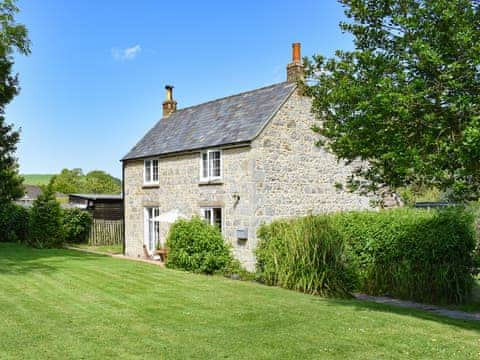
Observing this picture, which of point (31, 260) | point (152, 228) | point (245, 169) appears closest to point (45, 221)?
point (31, 260)

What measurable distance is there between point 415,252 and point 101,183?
244ft

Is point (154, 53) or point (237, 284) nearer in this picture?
point (237, 284)

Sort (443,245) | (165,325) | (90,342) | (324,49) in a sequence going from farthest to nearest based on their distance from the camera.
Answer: (443,245) → (324,49) → (165,325) → (90,342)

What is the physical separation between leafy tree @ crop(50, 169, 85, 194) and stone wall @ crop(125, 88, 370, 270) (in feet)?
187

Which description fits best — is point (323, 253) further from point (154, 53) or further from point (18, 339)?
point (154, 53)

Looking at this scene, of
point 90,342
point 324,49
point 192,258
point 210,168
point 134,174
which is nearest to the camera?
point 90,342

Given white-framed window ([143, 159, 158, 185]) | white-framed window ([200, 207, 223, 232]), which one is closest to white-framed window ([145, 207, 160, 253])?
white-framed window ([143, 159, 158, 185])

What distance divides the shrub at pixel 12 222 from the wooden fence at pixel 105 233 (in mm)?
4554

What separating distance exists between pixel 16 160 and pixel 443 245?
22.5 metres

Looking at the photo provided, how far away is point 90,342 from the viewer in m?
7.20

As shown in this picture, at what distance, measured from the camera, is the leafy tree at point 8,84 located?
1898 centimetres

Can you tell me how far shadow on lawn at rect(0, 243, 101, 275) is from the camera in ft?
51.0

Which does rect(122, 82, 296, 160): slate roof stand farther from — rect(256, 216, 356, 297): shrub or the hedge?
the hedge

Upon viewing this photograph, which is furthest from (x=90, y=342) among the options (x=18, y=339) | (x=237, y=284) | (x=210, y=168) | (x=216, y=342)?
(x=210, y=168)
